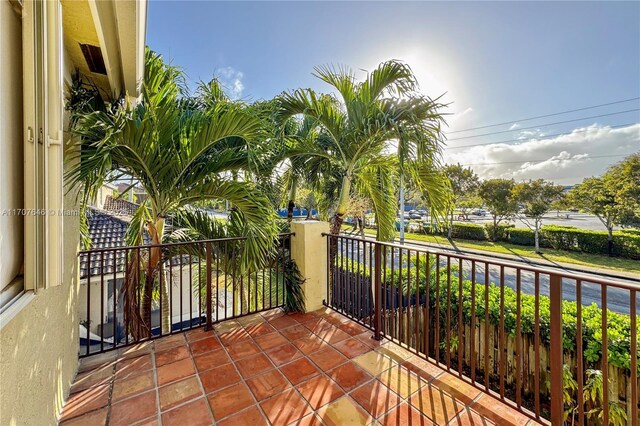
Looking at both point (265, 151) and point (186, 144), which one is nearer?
point (186, 144)

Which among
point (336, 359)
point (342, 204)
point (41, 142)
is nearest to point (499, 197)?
point (342, 204)

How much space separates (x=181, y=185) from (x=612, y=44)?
1400 centimetres

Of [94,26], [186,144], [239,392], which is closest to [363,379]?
[239,392]

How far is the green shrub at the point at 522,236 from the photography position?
15828mm

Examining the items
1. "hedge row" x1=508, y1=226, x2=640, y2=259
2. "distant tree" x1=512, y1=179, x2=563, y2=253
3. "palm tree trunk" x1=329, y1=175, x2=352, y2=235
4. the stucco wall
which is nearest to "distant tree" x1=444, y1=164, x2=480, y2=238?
"distant tree" x1=512, y1=179, x2=563, y2=253

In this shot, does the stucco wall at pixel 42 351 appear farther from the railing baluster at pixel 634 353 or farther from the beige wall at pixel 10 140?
the railing baluster at pixel 634 353

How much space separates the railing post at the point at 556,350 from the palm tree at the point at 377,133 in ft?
6.17

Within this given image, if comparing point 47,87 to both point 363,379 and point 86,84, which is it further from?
point 363,379

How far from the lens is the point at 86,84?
8.09 feet

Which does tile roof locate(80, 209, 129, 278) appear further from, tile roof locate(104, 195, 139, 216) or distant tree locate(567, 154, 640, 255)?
distant tree locate(567, 154, 640, 255)

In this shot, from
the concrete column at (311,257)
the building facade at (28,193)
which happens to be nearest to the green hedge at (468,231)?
the concrete column at (311,257)

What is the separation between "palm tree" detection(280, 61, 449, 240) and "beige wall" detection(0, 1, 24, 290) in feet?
9.40

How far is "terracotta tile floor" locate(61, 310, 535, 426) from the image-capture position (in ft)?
5.63

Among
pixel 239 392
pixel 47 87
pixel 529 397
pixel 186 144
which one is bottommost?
pixel 529 397
